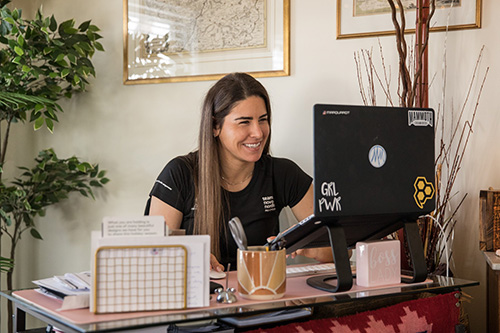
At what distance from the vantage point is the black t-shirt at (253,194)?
92.0 inches

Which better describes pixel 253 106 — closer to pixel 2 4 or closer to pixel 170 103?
pixel 170 103

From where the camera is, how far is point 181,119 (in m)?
3.07

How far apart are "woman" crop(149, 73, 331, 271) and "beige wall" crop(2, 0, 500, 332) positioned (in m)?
0.42

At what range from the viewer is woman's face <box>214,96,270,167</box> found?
233cm

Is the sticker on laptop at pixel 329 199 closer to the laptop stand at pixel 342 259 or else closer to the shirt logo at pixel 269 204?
the laptop stand at pixel 342 259

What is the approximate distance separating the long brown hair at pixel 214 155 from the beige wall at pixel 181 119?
0.42 meters

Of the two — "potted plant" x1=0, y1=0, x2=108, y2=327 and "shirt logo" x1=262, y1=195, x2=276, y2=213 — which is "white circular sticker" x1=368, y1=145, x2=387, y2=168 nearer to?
"shirt logo" x1=262, y1=195, x2=276, y2=213

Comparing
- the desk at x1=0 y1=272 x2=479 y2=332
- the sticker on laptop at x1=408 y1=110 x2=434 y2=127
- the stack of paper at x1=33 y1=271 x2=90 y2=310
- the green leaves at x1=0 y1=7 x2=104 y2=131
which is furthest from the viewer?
the green leaves at x1=0 y1=7 x2=104 y2=131

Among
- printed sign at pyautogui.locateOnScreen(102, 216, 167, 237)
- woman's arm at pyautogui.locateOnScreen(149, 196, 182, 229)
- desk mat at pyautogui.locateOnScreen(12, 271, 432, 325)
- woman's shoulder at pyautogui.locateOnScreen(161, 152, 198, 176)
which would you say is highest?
woman's shoulder at pyautogui.locateOnScreen(161, 152, 198, 176)

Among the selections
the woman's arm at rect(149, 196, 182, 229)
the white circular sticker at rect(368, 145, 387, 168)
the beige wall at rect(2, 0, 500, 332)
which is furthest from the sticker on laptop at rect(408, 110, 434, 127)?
the woman's arm at rect(149, 196, 182, 229)

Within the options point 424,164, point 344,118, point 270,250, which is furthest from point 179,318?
point 424,164

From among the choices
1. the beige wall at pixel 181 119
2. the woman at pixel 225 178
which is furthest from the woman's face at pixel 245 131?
the beige wall at pixel 181 119

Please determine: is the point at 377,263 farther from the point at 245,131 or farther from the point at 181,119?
the point at 181,119

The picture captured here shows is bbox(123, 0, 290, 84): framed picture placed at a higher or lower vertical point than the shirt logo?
higher
